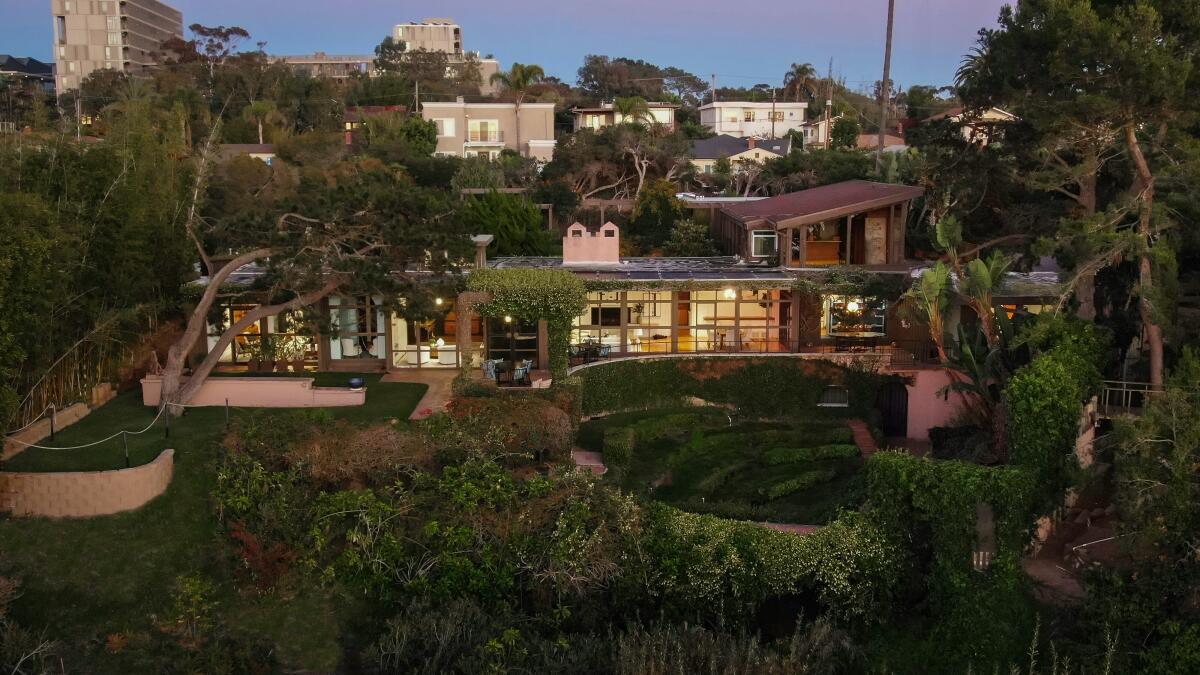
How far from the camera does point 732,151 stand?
64438 millimetres

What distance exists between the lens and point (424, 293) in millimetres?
22516

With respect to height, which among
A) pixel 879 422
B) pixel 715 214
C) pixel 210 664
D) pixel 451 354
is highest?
pixel 715 214

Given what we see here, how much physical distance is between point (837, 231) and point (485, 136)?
Answer: 37756 millimetres

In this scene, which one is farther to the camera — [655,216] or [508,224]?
[655,216]

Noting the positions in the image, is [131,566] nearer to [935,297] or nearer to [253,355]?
[253,355]

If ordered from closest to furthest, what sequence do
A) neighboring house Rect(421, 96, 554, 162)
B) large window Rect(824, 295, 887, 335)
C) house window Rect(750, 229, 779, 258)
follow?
large window Rect(824, 295, 887, 335) → house window Rect(750, 229, 779, 258) → neighboring house Rect(421, 96, 554, 162)

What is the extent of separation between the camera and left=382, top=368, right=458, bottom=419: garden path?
22.8 m

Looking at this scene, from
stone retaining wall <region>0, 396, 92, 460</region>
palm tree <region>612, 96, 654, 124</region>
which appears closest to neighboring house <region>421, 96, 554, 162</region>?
palm tree <region>612, 96, 654, 124</region>

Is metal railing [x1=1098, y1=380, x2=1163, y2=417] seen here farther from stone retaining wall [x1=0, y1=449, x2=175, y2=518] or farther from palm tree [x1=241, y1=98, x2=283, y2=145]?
palm tree [x1=241, y1=98, x2=283, y2=145]

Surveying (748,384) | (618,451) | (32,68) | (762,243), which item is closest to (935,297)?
(748,384)

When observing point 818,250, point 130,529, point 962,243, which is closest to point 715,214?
point 818,250

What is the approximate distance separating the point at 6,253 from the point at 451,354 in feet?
38.2

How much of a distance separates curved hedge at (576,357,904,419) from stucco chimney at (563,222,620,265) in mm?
4658

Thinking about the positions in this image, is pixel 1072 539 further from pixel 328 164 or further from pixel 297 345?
pixel 328 164
